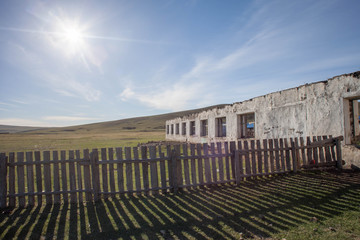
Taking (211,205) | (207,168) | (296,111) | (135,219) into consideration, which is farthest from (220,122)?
(135,219)

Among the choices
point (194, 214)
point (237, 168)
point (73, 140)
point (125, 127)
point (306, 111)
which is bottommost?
point (73, 140)

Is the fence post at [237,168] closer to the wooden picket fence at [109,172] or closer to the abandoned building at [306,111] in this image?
the wooden picket fence at [109,172]

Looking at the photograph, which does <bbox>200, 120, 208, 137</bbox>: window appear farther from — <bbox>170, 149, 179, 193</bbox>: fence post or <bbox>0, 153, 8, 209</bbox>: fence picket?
<bbox>0, 153, 8, 209</bbox>: fence picket

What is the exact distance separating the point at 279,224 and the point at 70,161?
4.48m

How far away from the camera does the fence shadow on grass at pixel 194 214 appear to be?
10.8 ft

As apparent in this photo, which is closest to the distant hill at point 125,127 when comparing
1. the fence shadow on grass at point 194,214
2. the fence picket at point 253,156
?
the fence picket at point 253,156

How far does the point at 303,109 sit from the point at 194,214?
6732 millimetres

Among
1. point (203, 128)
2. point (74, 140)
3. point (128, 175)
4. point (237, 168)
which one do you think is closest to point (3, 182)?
point (128, 175)

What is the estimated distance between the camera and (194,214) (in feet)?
12.6

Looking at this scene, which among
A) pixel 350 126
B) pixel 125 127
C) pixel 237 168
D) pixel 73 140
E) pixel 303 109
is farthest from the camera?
pixel 125 127

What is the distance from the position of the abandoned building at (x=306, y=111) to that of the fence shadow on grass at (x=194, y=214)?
2699 mm

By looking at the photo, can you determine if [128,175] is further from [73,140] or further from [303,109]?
[73,140]

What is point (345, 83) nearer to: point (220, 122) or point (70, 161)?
point (220, 122)

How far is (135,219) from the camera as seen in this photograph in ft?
12.3
